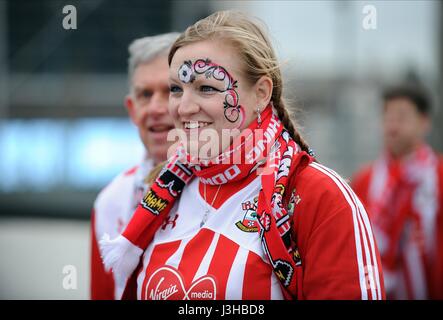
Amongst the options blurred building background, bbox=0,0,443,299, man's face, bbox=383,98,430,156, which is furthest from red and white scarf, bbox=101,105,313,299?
blurred building background, bbox=0,0,443,299

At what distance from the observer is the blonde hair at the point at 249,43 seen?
226cm

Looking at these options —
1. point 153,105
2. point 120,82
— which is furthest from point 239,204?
point 120,82

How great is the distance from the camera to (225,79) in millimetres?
2260

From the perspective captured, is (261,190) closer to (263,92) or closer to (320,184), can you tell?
(320,184)

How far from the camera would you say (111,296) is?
3178 millimetres

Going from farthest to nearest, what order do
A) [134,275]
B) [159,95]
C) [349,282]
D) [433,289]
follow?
[433,289]
[159,95]
[134,275]
[349,282]

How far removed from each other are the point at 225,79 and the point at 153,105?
875 mm

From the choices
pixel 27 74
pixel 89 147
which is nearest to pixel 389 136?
pixel 89 147

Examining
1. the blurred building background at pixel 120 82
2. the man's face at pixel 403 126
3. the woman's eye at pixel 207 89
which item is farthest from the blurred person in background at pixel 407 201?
the blurred building background at pixel 120 82

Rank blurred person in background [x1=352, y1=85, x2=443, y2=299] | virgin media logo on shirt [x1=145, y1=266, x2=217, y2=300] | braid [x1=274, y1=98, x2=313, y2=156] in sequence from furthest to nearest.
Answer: blurred person in background [x1=352, y1=85, x2=443, y2=299] < braid [x1=274, y1=98, x2=313, y2=156] < virgin media logo on shirt [x1=145, y1=266, x2=217, y2=300]

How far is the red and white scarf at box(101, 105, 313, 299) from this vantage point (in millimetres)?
2098

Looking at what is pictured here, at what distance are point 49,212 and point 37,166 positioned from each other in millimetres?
1342

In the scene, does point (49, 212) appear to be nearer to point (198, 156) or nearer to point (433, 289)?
point (433, 289)

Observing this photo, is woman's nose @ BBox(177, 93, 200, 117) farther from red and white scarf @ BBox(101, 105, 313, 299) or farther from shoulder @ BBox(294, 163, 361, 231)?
shoulder @ BBox(294, 163, 361, 231)
